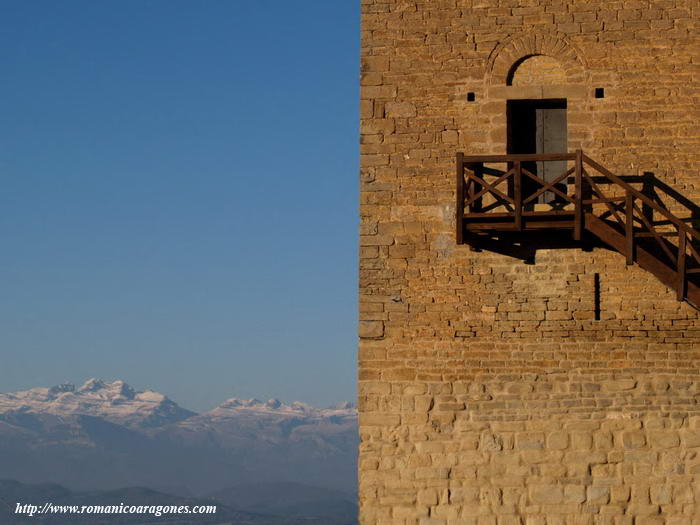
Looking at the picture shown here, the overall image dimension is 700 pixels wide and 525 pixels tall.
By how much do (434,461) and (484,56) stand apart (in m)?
6.05

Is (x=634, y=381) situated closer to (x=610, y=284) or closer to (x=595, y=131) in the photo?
(x=610, y=284)

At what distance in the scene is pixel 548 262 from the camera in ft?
59.3

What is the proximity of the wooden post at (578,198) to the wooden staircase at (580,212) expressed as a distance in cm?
1

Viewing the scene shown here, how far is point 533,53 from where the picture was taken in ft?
60.8

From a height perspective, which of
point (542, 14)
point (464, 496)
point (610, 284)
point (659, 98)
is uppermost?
point (542, 14)

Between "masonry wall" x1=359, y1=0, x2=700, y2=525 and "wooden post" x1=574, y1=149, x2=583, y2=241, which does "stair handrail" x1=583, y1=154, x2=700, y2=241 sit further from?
"masonry wall" x1=359, y1=0, x2=700, y2=525

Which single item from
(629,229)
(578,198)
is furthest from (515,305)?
(629,229)

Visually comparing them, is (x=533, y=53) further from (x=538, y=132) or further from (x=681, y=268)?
(x=681, y=268)

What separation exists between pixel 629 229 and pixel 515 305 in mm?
2046

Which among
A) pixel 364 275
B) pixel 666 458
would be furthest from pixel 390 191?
pixel 666 458

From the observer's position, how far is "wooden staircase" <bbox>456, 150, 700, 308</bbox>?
1711 centimetres

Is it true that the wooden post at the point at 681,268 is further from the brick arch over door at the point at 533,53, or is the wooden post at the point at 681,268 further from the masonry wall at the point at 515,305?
the brick arch over door at the point at 533,53

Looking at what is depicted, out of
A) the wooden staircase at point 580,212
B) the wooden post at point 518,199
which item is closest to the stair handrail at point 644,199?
the wooden staircase at point 580,212

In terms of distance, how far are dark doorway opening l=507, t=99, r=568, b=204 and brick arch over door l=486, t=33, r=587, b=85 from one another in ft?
1.42
